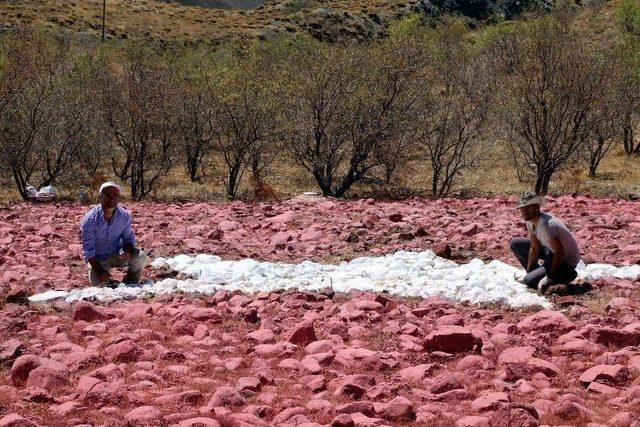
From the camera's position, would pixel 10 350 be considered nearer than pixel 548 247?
Yes

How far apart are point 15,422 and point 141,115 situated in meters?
18.1

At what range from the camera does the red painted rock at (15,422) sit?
3979 mm

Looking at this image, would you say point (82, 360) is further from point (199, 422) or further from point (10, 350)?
point (199, 422)

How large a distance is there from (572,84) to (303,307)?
14.7 metres

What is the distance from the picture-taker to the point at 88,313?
6.80 meters

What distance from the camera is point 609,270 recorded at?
828 cm

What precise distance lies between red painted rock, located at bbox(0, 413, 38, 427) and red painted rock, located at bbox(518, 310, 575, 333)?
4.03 m

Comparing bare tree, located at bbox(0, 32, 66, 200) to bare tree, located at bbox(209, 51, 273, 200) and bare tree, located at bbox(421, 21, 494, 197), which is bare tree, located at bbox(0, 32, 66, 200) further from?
bare tree, located at bbox(421, 21, 494, 197)

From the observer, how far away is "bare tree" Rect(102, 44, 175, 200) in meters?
21.5

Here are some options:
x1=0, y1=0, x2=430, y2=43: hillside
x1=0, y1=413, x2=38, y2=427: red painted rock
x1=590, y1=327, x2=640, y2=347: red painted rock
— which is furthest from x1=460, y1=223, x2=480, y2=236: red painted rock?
x1=0, y1=0, x2=430, y2=43: hillside

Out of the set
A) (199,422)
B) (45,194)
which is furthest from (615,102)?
(199,422)

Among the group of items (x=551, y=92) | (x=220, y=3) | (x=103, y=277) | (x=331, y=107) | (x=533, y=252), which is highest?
(x=220, y=3)

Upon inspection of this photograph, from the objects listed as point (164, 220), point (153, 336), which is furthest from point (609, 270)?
point (164, 220)

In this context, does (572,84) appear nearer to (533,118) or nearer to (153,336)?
(533,118)
